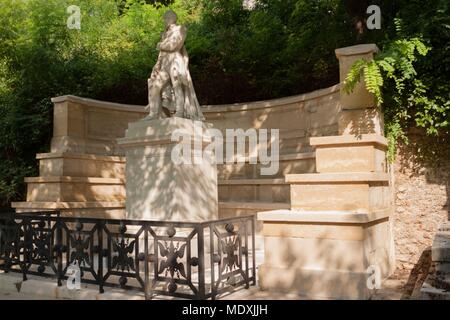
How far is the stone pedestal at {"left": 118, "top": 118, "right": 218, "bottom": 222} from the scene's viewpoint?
266 inches

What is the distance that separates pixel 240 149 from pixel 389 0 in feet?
16.0

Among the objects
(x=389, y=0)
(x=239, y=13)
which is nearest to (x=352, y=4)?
(x=389, y=0)

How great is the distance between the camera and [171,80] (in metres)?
7.43

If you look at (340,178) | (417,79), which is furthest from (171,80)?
(417,79)

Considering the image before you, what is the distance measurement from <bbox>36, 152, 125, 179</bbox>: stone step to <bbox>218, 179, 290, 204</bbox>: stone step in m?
2.70

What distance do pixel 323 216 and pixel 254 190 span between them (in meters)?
4.70

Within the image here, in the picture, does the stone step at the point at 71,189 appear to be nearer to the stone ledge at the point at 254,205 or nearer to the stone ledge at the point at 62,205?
the stone ledge at the point at 62,205

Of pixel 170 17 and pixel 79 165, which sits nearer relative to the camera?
pixel 170 17

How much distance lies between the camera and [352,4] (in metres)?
9.73

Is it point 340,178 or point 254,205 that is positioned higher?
point 340,178

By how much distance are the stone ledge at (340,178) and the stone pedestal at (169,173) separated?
5.74 ft

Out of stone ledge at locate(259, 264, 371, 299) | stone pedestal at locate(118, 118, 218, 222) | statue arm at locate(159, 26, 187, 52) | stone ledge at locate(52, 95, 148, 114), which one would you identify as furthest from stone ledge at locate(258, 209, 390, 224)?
stone ledge at locate(52, 95, 148, 114)

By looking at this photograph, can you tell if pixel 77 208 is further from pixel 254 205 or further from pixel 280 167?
pixel 280 167

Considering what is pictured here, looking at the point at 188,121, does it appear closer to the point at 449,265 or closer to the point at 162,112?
the point at 162,112
